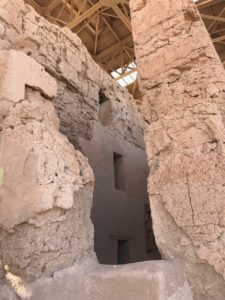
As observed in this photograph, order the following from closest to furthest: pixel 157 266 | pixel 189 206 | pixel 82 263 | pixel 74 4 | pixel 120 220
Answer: pixel 157 266 → pixel 189 206 → pixel 82 263 → pixel 120 220 → pixel 74 4

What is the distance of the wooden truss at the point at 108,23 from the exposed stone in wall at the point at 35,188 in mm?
7070

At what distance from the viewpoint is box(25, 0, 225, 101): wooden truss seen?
9.00 m

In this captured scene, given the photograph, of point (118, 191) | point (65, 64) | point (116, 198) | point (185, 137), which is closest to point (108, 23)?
point (65, 64)

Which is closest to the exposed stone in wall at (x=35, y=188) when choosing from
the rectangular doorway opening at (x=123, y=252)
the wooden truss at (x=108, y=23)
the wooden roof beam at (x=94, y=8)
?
the rectangular doorway opening at (x=123, y=252)

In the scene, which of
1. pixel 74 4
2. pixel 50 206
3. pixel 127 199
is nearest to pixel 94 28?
pixel 74 4

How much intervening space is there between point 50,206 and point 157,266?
0.85 meters

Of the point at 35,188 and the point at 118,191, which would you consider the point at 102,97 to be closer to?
the point at 118,191

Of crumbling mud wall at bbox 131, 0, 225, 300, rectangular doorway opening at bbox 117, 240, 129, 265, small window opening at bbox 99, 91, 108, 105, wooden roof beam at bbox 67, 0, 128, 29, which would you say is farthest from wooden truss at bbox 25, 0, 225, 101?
rectangular doorway opening at bbox 117, 240, 129, 265

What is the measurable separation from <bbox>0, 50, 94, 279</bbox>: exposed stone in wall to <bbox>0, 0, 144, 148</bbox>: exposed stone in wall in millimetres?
885

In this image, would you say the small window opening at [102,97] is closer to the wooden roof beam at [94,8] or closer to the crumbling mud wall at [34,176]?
the crumbling mud wall at [34,176]

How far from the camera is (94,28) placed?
10680 millimetres

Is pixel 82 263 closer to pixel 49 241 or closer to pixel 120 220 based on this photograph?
pixel 49 241

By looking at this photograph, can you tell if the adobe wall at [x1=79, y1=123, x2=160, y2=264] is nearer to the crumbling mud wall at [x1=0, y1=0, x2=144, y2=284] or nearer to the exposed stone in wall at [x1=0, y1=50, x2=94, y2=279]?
the crumbling mud wall at [x1=0, y1=0, x2=144, y2=284]

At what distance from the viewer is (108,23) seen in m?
10.2
